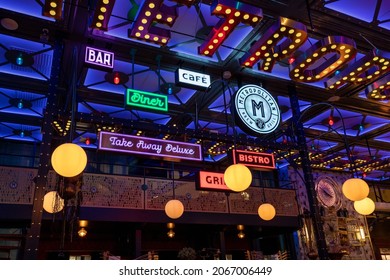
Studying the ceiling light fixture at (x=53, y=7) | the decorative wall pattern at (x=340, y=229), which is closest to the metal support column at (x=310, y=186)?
the ceiling light fixture at (x=53, y=7)

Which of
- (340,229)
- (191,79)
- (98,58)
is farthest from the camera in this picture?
(340,229)

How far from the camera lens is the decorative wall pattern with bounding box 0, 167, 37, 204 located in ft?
28.6

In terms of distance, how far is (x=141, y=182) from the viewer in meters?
10.7

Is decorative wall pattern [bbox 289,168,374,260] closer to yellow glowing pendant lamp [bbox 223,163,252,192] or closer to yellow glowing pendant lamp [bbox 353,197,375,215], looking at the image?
yellow glowing pendant lamp [bbox 353,197,375,215]

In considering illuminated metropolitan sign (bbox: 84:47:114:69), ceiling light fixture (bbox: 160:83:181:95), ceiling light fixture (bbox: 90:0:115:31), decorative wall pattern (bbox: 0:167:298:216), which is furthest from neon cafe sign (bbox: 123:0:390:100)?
decorative wall pattern (bbox: 0:167:298:216)

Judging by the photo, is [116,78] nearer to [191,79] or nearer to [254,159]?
[191,79]

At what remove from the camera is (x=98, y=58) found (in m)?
6.02

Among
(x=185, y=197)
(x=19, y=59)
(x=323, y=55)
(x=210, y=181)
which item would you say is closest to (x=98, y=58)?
(x=19, y=59)

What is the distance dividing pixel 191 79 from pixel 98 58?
1.83 m

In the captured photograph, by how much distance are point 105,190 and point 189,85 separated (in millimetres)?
5008

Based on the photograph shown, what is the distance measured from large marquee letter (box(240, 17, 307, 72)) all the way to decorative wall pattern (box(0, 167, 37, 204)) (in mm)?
6833

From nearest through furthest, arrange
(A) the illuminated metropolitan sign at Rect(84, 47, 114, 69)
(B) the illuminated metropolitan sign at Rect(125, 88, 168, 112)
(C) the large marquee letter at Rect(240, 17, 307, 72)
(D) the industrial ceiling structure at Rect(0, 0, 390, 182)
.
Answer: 1. (C) the large marquee letter at Rect(240, 17, 307, 72)
2. (D) the industrial ceiling structure at Rect(0, 0, 390, 182)
3. (B) the illuminated metropolitan sign at Rect(125, 88, 168, 112)
4. (A) the illuminated metropolitan sign at Rect(84, 47, 114, 69)

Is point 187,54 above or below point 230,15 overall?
above

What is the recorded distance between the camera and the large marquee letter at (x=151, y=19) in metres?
4.74
